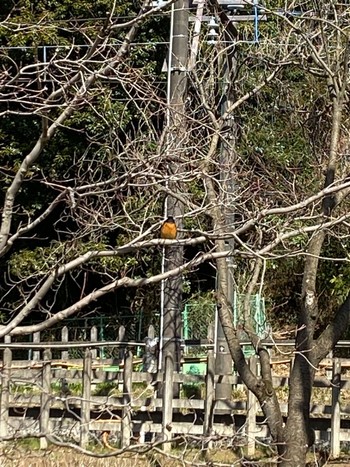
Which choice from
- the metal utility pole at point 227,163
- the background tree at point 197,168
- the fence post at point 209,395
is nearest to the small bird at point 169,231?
the background tree at point 197,168

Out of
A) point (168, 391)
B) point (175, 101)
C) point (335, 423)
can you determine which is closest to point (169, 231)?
point (175, 101)

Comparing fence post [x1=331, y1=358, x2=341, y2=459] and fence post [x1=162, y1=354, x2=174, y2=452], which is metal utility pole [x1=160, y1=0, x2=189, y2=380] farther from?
fence post [x1=331, y1=358, x2=341, y2=459]

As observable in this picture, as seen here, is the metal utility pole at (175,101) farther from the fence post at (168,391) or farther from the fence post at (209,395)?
the fence post at (209,395)

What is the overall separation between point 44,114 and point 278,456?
15.9ft

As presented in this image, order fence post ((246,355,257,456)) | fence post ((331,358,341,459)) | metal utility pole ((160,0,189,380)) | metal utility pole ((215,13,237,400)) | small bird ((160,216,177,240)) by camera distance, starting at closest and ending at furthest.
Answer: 1. small bird ((160,216,177,240))
2. metal utility pole ((215,13,237,400))
3. metal utility pole ((160,0,189,380))
4. fence post ((246,355,257,456))
5. fence post ((331,358,341,459))

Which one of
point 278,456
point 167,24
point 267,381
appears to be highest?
point 167,24

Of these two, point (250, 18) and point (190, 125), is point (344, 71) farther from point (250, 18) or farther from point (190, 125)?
point (250, 18)

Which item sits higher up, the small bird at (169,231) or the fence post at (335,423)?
the small bird at (169,231)

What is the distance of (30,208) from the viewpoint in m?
19.7

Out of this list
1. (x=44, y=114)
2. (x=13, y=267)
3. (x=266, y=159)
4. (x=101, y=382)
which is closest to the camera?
(x=44, y=114)

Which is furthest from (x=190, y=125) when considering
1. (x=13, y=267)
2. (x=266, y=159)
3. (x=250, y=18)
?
(x=13, y=267)

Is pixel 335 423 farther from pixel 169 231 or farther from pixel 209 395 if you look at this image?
pixel 169 231

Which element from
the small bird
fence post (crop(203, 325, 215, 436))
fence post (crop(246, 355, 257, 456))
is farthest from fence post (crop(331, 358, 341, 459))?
the small bird

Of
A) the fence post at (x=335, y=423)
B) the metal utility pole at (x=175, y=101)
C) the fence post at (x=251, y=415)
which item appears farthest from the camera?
→ the fence post at (x=335, y=423)
